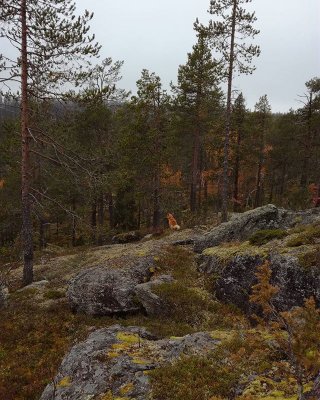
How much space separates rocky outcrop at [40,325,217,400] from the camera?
250 inches

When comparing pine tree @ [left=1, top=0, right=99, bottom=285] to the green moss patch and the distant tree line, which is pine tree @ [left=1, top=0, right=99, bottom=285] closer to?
the distant tree line

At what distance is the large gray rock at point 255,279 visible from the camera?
9.59m

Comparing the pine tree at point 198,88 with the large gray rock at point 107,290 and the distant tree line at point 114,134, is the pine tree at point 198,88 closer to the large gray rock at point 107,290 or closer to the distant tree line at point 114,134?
the distant tree line at point 114,134

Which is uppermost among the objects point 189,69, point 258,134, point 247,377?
point 189,69

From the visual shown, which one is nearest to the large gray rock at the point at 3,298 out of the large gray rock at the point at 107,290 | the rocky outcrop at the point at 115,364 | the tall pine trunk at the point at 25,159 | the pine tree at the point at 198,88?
the tall pine trunk at the point at 25,159

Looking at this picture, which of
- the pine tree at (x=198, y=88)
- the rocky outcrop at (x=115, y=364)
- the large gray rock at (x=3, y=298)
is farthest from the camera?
the pine tree at (x=198, y=88)

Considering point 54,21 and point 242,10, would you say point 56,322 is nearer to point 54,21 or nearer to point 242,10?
point 54,21

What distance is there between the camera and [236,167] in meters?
36.5

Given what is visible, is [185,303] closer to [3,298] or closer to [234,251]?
[234,251]

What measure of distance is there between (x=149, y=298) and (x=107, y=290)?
1.78 metres

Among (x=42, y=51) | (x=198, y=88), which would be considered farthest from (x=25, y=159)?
(x=198, y=88)

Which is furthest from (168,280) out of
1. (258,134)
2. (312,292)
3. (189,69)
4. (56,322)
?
(258,134)

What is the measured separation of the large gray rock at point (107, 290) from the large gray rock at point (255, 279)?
117 inches

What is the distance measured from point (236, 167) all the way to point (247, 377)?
31.6 metres
